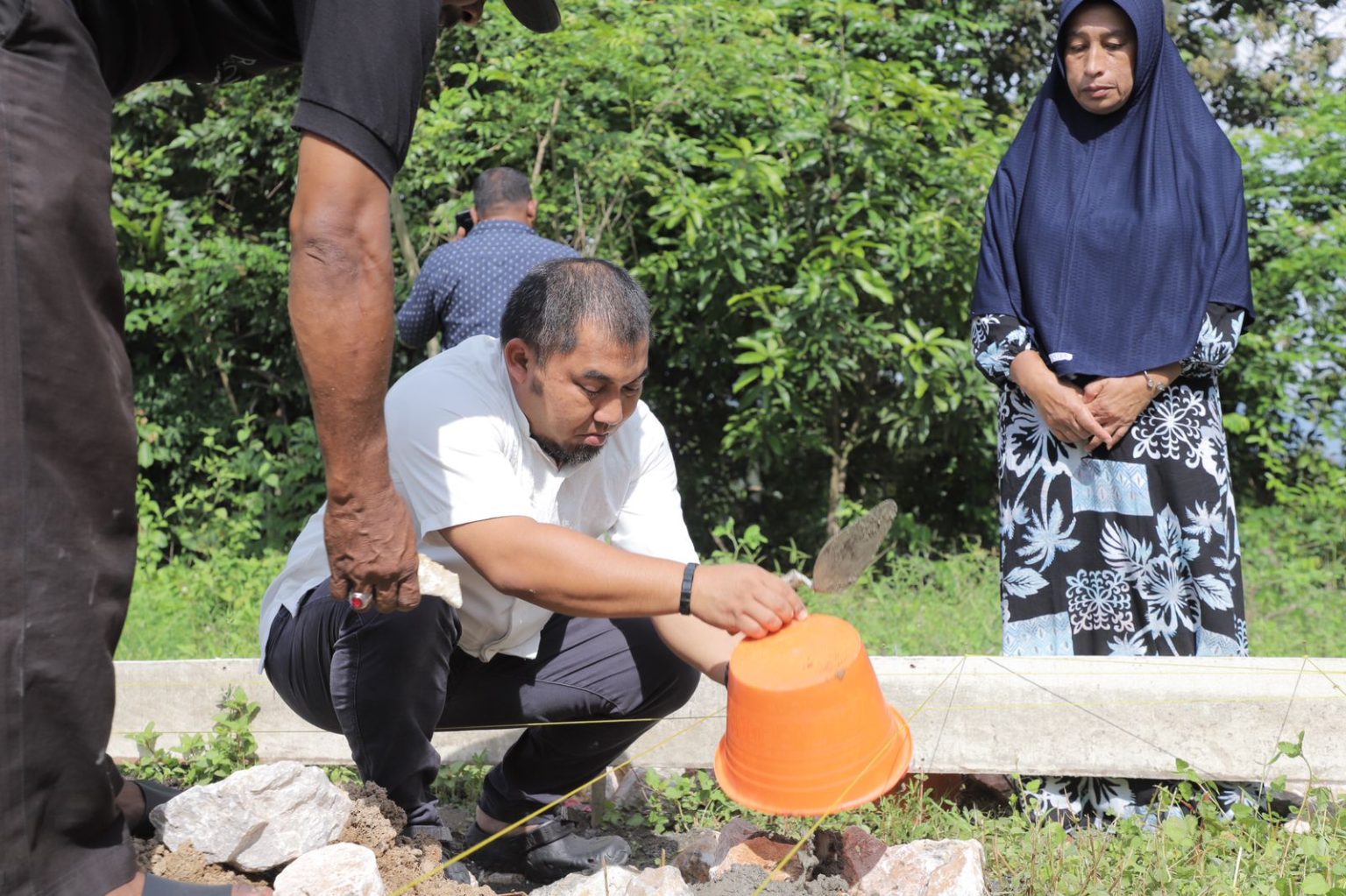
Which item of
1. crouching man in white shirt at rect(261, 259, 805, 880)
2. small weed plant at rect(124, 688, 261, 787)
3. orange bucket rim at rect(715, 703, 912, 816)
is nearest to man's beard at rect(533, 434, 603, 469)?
crouching man in white shirt at rect(261, 259, 805, 880)

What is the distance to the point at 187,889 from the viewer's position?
200 centimetres

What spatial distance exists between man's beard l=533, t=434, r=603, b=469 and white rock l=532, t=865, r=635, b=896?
0.86m

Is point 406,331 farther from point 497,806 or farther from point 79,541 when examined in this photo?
point 79,541

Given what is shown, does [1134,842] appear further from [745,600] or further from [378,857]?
[378,857]

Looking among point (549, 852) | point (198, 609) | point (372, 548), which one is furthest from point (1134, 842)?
point (198, 609)

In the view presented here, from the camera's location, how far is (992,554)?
277 inches

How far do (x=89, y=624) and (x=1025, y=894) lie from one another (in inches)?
72.0

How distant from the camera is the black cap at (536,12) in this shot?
248cm

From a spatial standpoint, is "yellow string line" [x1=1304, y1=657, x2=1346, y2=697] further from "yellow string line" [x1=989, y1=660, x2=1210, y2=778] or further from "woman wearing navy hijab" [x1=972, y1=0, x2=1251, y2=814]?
"yellow string line" [x1=989, y1=660, x2=1210, y2=778]

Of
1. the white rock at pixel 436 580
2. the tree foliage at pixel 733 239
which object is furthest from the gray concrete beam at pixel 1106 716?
the tree foliage at pixel 733 239

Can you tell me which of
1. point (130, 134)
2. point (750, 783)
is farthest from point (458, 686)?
point (130, 134)

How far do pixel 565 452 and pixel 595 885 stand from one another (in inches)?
35.1

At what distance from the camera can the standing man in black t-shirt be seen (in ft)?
5.80

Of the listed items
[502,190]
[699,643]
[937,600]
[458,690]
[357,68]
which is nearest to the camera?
[357,68]
